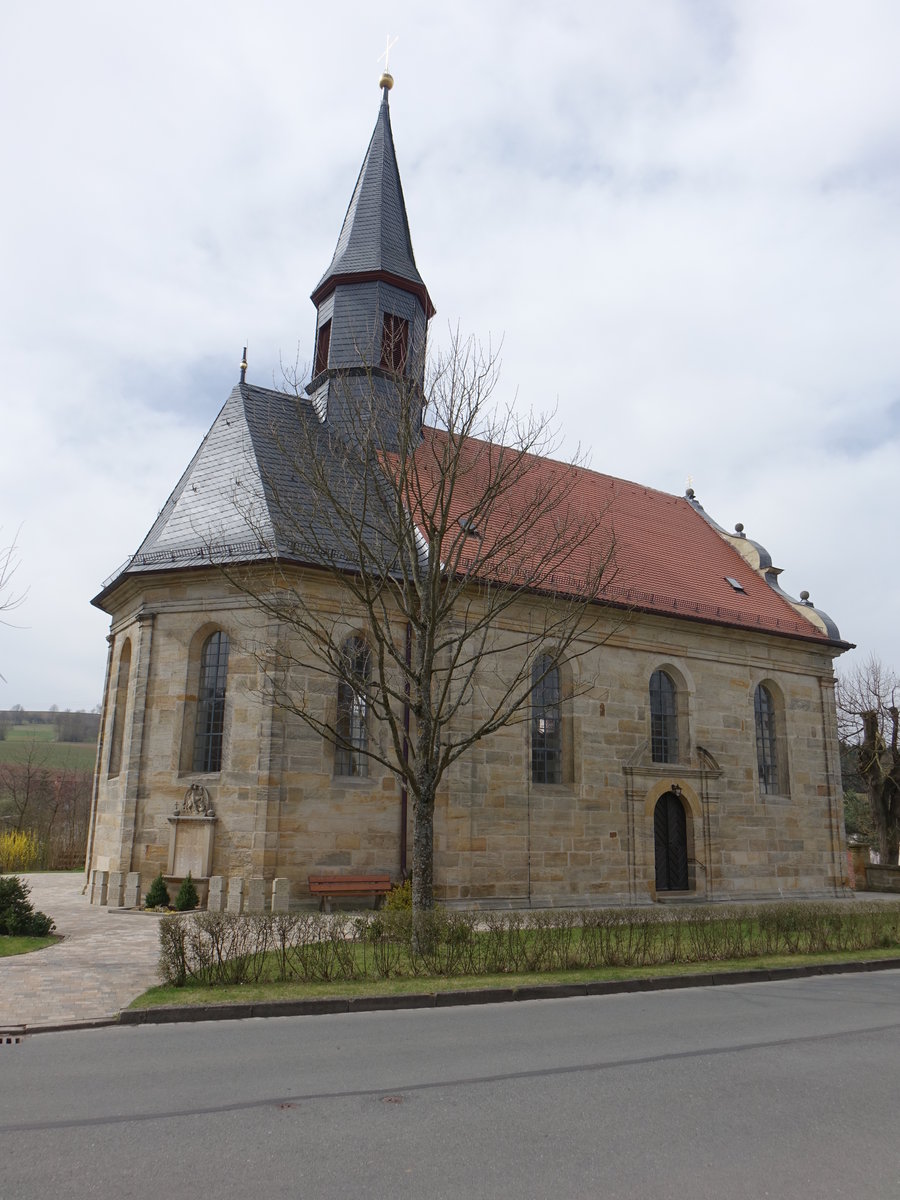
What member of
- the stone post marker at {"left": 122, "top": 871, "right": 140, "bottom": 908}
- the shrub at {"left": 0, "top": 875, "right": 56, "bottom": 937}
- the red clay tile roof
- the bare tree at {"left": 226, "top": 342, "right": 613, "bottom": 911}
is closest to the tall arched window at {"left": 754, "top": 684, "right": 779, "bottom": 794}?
the red clay tile roof

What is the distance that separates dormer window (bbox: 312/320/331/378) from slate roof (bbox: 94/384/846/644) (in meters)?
2.36

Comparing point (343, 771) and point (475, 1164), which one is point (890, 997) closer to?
point (475, 1164)

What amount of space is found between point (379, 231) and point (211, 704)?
14250 mm

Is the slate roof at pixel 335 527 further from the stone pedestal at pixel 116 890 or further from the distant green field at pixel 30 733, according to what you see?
the distant green field at pixel 30 733

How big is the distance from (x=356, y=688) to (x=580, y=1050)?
A: 6.31 meters

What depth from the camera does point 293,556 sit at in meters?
17.7

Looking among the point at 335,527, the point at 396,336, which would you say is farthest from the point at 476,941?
the point at 396,336

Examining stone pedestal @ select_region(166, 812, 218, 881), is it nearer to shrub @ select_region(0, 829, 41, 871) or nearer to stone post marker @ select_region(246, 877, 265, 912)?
stone post marker @ select_region(246, 877, 265, 912)

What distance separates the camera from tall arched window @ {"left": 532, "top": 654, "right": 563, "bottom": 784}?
20.3 m

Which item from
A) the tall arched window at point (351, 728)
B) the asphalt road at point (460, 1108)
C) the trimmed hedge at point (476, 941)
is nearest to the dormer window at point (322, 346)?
the tall arched window at point (351, 728)

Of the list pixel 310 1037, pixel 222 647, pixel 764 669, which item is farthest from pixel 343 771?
pixel 764 669

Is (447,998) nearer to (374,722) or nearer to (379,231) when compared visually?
(374,722)

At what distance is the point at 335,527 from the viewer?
604 inches

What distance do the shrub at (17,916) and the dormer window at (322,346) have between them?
15.1 meters
